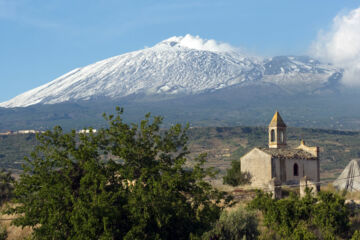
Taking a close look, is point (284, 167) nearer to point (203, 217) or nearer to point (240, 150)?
point (203, 217)

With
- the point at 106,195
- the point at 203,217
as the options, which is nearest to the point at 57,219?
the point at 106,195

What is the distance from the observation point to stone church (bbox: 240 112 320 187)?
45.1 metres

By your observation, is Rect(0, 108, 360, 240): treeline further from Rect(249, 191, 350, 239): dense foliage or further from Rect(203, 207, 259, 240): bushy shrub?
Rect(249, 191, 350, 239): dense foliage

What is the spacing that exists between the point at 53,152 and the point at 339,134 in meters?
166

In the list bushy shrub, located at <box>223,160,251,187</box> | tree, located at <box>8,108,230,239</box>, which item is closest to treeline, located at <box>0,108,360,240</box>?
tree, located at <box>8,108,230,239</box>

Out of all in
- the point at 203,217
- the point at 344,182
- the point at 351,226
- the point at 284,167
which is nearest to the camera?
the point at 203,217

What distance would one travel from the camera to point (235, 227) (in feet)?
70.1

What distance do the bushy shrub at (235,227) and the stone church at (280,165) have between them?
21141 mm

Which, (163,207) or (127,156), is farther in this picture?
(127,156)

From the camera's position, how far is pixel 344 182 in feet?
160

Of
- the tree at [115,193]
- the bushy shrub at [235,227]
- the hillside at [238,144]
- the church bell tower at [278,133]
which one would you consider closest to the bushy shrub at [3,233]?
the tree at [115,193]

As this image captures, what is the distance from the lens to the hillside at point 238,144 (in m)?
123

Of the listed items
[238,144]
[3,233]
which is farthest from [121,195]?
[238,144]

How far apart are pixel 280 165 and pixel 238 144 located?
103 m
